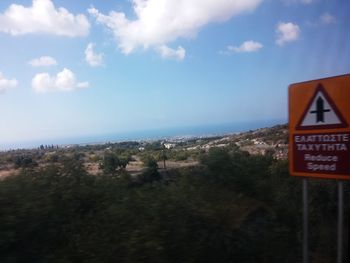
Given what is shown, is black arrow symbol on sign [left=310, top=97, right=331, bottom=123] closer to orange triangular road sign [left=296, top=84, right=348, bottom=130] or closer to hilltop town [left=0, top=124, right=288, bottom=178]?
orange triangular road sign [left=296, top=84, right=348, bottom=130]

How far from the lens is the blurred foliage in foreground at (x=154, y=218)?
526 centimetres

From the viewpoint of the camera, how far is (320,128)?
17.8ft

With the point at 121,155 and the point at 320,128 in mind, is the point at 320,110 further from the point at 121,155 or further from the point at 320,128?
the point at 121,155

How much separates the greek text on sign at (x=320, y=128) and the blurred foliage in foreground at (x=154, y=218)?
156cm

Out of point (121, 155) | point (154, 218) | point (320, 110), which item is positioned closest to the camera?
point (320, 110)

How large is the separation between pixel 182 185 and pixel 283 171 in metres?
4.14

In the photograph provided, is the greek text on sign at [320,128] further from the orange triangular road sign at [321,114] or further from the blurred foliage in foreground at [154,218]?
the blurred foliage in foreground at [154,218]

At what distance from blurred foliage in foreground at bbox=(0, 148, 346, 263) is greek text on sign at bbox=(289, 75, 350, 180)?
1.56 meters

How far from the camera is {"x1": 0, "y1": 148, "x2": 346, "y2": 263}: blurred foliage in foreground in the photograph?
5.26 meters

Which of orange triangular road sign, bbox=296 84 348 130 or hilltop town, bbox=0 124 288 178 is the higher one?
orange triangular road sign, bbox=296 84 348 130

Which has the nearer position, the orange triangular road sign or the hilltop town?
the orange triangular road sign

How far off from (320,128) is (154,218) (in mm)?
2290

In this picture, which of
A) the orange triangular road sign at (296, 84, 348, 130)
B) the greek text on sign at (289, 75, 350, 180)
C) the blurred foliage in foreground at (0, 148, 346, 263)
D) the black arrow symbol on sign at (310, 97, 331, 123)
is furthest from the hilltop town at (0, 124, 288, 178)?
the black arrow symbol on sign at (310, 97, 331, 123)

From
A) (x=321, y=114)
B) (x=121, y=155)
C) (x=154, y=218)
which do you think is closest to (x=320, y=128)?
(x=321, y=114)
